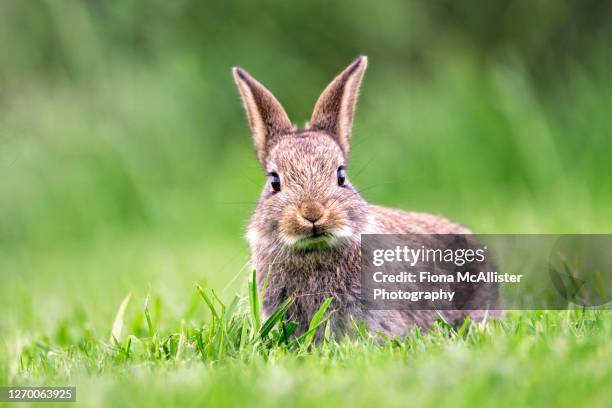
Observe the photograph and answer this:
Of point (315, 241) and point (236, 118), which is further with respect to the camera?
point (236, 118)

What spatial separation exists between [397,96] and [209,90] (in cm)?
221

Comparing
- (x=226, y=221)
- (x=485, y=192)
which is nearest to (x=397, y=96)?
(x=485, y=192)

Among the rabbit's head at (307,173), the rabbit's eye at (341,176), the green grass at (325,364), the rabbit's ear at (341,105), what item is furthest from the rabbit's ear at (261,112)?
the green grass at (325,364)

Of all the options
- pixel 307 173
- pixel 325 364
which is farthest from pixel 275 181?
pixel 325 364

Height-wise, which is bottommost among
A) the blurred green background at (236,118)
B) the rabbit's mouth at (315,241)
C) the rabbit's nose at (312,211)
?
the rabbit's mouth at (315,241)

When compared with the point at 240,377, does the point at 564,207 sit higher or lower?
higher

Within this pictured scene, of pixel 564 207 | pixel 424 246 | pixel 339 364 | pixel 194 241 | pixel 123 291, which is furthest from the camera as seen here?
pixel 194 241

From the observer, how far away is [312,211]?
4332 millimetres

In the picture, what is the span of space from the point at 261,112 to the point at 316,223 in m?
1.05

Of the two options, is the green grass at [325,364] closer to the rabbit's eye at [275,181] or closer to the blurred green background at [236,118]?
the rabbit's eye at [275,181]

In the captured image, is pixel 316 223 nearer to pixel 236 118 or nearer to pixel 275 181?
pixel 275 181

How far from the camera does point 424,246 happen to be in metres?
5.14

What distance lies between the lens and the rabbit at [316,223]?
445 cm

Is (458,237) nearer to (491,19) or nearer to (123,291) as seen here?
(123,291)
